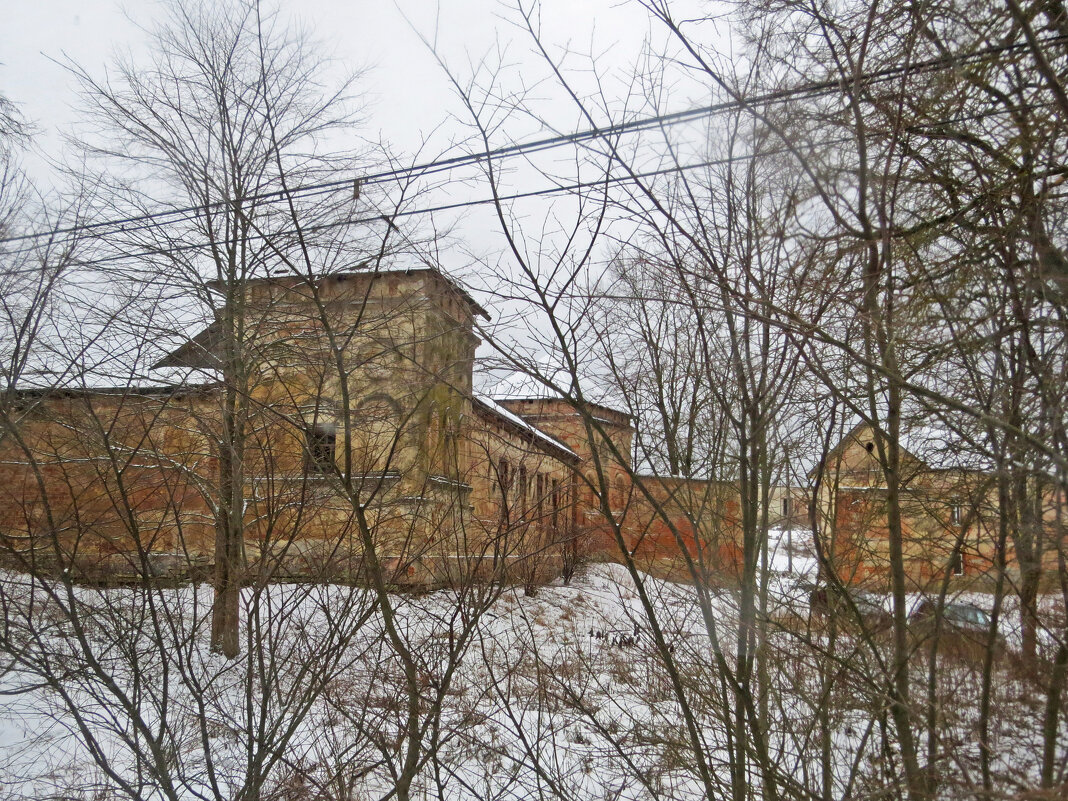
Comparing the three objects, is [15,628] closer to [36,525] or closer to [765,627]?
[36,525]

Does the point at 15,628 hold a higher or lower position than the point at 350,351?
lower

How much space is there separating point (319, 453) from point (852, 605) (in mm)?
2186

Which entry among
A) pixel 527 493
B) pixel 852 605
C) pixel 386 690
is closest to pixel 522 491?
pixel 527 493

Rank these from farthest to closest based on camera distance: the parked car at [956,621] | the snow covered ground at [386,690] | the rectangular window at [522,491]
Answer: the rectangular window at [522,491] → the snow covered ground at [386,690] → the parked car at [956,621]

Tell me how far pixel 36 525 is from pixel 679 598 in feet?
9.67

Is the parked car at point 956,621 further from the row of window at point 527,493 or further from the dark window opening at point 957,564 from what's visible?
the row of window at point 527,493

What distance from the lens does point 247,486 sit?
4.14 meters

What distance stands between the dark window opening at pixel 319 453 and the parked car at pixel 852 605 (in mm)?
2018

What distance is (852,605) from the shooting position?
296 centimetres

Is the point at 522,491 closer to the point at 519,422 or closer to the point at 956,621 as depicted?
the point at 519,422

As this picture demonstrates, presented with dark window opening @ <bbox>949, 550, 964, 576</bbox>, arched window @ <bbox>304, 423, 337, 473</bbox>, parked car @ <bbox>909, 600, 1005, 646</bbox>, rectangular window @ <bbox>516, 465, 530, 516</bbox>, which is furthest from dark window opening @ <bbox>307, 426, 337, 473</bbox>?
dark window opening @ <bbox>949, 550, 964, 576</bbox>

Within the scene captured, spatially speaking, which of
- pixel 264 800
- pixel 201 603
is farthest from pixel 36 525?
pixel 264 800

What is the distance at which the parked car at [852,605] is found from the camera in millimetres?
2963

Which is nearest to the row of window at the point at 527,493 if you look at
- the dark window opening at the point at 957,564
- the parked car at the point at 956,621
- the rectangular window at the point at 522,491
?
the rectangular window at the point at 522,491
